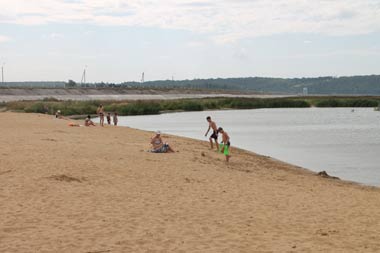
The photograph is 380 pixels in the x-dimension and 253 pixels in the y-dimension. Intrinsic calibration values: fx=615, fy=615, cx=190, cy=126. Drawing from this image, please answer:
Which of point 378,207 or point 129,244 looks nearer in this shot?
point 129,244

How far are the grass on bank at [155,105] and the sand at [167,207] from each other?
4589cm

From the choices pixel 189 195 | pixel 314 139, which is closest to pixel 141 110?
pixel 314 139

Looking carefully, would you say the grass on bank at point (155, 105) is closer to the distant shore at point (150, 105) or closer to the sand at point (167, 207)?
the distant shore at point (150, 105)

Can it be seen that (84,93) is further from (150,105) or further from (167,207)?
(167,207)

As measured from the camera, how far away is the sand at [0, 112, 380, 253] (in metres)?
8.97

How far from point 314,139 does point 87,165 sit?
25446 millimetres

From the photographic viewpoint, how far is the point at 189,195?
43.0ft

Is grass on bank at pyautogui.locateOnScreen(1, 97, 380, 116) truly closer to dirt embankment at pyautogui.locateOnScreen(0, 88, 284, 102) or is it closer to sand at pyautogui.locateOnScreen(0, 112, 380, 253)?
dirt embankment at pyautogui.locateOnScreen(0, 88, 284, 102)

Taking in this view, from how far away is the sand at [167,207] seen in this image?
8.97 metres

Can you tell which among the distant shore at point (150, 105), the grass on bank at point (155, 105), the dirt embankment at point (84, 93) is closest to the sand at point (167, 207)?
the grass on bank at point (155, 105)

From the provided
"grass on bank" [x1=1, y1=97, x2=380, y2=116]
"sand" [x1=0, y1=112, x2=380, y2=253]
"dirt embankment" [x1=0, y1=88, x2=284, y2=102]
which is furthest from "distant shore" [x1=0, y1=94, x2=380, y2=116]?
"sand" [x1=0, y1=112, x2=380, y2=253]

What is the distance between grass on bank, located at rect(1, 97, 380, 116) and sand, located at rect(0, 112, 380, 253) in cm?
4589

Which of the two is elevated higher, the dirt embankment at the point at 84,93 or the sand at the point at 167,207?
the dirt embankment at the point at 84,93

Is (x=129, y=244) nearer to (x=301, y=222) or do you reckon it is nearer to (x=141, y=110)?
(x=301, y=222)
